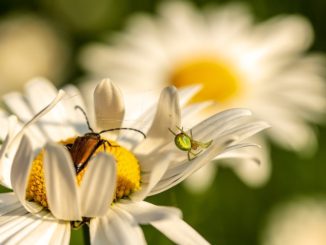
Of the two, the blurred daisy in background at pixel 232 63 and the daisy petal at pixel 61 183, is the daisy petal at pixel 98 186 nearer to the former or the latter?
the daisy petal at pixel 61 183

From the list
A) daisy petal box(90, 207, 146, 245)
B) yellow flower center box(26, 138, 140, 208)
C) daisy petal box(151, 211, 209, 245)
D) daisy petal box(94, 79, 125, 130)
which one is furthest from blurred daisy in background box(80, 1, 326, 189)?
daisy petal box(151, 211, 209, 245)

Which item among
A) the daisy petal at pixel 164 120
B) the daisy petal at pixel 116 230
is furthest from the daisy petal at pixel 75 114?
the daisy petal at pixel 116 230

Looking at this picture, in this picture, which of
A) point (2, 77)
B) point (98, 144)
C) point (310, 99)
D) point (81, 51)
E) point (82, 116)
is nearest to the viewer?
point (98, 144)

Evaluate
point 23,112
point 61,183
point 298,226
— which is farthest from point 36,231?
point 298,226

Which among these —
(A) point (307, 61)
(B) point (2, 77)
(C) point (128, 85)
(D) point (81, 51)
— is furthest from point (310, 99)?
(B) point (2, 77)

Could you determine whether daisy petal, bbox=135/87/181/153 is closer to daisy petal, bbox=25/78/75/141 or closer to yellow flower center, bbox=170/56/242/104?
daisy petal, bbox=25/78/75/141

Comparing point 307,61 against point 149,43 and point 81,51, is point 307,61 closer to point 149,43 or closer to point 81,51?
point 149,43

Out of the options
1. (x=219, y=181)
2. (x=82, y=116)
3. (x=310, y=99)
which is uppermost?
(x=82, y=116)
